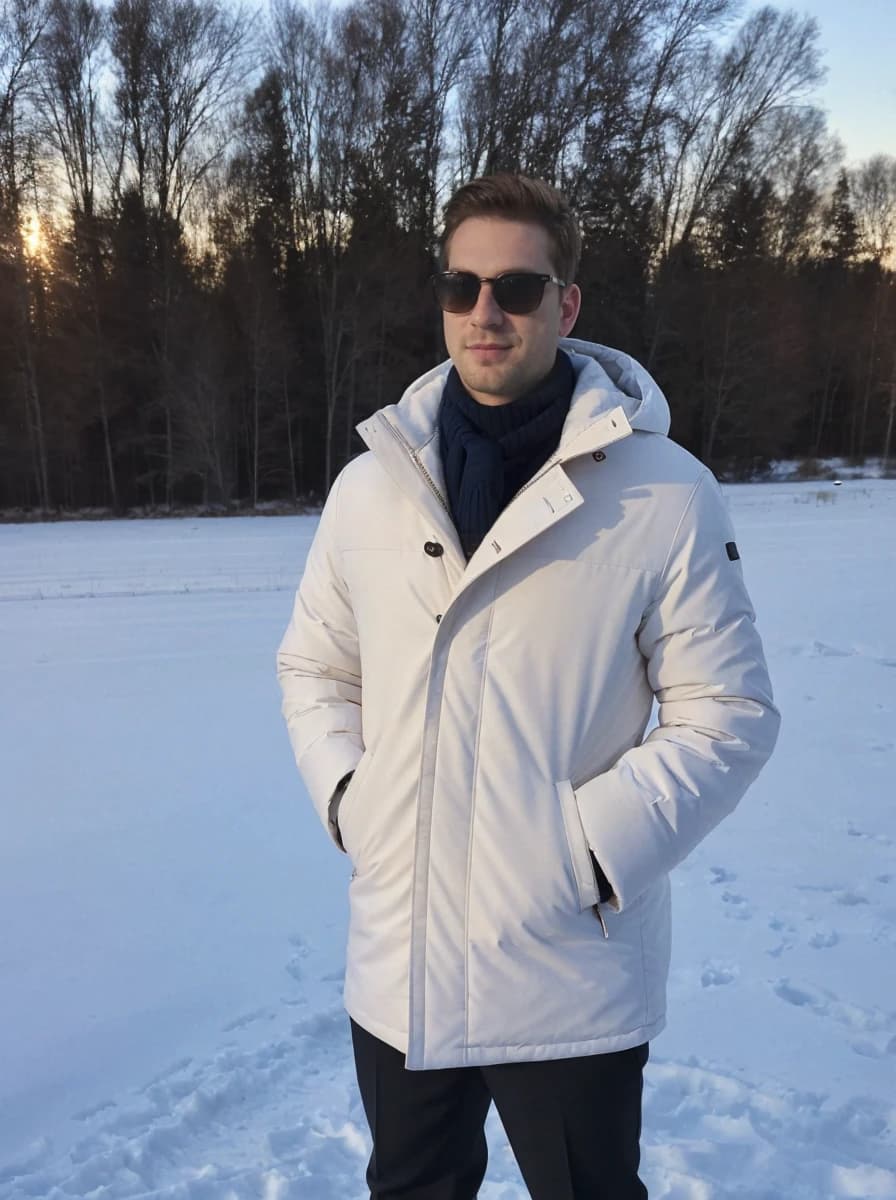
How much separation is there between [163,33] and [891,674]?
23.6m

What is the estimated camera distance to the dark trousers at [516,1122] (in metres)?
1.48

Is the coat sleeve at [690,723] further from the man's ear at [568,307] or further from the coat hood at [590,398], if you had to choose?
the man's ear at [568,307]

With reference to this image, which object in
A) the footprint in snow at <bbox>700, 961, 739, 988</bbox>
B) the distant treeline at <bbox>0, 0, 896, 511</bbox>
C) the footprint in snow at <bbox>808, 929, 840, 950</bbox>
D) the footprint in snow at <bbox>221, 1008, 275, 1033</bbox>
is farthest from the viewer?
the distant treeline at <bbox>0, 0, 896, 511</bbox>

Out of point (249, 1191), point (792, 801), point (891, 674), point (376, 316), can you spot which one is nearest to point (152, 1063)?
point (249, 1191)

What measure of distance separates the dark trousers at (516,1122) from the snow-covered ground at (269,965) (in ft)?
2.25

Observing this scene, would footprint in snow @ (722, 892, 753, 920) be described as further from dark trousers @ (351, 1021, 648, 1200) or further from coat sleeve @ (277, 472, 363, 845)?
coat sleeve @ (277, 472, 363, 845)

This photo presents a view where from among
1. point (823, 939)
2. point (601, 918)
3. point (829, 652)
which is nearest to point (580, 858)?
point (601, 918)

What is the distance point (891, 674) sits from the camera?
6.23 meters

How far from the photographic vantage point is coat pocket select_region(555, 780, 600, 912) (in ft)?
4.69

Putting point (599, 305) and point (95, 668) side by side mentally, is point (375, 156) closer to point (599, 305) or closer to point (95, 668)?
point (599, 305)

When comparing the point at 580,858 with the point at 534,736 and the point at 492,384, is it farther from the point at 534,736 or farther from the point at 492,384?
the point at 492,384

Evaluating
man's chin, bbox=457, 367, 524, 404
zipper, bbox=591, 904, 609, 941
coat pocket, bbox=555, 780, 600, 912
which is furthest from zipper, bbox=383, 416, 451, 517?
zipper, bbox=591, 904, 609, 941

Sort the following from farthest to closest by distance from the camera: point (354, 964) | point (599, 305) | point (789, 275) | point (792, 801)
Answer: point (789, 275)
point (599, 305)
point (792, 801)
point (354, 964)

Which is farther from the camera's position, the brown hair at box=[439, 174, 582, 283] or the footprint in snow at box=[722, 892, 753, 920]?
the footprint in snow at box=[722, 892, 753, 920]
